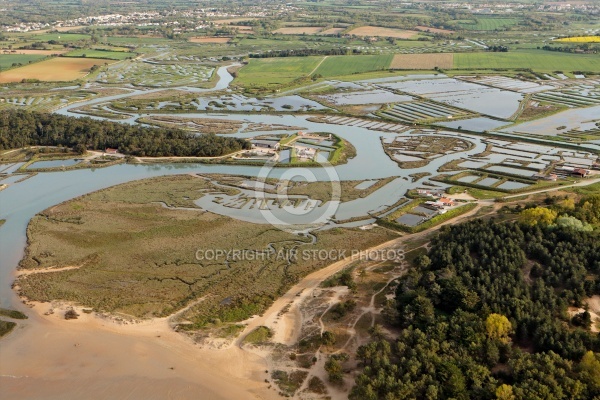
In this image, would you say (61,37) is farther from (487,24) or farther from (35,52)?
(487,24)

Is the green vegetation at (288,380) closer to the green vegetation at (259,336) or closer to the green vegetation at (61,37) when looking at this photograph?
the green vegetation at (259,336)

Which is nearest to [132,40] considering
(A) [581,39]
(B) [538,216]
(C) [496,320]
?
(A) [581,39]

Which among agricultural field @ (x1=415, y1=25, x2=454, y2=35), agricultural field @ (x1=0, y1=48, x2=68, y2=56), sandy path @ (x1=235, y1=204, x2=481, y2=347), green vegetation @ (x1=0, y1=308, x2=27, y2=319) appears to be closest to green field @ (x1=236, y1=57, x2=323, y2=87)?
agricultural field @ (x1=0, y1=48, x2=68, y2=56)

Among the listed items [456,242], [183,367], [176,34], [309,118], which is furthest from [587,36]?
[183,367]

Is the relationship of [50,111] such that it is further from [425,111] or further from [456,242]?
[456,242]

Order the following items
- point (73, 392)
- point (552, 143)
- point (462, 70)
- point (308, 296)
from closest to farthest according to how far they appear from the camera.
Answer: point (73, 392), point (308, 296), point (552, 143), point (462, 70)

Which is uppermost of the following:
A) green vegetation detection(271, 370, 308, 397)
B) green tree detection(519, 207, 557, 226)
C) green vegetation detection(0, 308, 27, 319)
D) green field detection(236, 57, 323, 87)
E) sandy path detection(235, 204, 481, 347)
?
green field detection(236, 57, 323, 87)

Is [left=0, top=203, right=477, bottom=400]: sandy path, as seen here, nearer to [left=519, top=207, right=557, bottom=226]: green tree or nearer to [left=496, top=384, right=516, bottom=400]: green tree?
[left=496, top=384, right=516, bottom=400]: green tree
